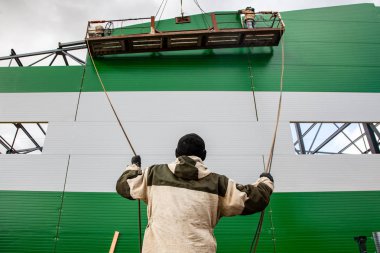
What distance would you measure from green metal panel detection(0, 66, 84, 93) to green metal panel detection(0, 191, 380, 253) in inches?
124

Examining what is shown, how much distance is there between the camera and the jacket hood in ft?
7.62

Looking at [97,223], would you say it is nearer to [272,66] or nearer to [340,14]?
[272,66]

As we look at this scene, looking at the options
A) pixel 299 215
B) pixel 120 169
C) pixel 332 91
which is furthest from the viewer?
pixel 332 91

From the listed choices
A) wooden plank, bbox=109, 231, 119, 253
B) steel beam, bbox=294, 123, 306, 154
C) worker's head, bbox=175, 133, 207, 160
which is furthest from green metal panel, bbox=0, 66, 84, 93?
steel beam, bbox=294, 123, 306, 154

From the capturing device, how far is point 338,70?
817 cm

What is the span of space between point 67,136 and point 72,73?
2130mm

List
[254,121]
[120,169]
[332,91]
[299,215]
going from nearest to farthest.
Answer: [299,215] < [120,169] < [254,121] < [332,91]

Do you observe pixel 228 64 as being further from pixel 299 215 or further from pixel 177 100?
pixel 299 215

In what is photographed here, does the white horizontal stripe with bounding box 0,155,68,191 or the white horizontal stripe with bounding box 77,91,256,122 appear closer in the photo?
the white horizontal stripe with bounding box 0,155,68,191

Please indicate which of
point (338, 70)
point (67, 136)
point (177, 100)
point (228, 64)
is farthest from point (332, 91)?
point (67, 136)

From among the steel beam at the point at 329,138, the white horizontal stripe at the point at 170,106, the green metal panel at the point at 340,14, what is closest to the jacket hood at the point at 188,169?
the white horizontal stripe at the point at 170,106

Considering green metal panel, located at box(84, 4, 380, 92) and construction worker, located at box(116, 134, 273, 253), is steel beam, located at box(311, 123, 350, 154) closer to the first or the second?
green metal panel, located at box(84, 4, 380, 92)

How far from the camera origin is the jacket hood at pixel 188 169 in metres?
2.32

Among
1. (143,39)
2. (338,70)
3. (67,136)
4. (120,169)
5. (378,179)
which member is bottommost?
(378,179)
